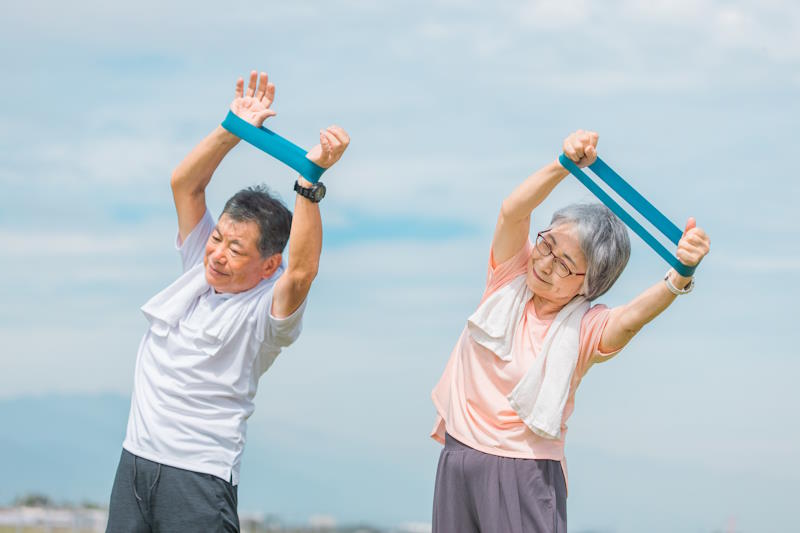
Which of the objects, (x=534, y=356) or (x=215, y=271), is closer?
(x=534, y=356)

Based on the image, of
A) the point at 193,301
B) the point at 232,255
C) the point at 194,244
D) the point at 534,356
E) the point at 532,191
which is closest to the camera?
the point at 532,191

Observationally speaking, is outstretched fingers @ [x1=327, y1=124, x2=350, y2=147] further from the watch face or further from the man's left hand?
the watch face

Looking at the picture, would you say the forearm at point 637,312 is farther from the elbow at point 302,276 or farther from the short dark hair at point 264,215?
the short dark hair at point 264,215

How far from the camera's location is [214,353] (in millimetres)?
5031

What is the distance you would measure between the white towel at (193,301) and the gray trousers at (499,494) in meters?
1.06

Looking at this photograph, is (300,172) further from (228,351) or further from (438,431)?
(438,431)

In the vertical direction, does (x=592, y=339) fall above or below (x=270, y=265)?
below

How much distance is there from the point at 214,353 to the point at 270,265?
48 cm

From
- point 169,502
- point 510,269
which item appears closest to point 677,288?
point 510,269

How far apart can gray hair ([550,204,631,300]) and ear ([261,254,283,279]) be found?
1234 mm

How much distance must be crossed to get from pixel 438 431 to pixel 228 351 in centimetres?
97

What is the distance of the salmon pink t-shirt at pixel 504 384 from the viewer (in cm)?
482

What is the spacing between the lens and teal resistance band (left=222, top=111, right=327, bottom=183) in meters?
4.91

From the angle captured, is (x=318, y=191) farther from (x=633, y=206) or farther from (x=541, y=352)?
(x=633, y=206)
